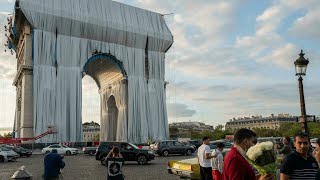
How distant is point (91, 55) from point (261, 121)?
131m

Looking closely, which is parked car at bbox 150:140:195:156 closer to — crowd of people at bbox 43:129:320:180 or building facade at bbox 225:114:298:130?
crowd of people at bbox 43:129:320:180

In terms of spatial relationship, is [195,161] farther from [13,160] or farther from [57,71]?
[57,71]

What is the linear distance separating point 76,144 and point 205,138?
119 feet

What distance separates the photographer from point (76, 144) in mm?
44594

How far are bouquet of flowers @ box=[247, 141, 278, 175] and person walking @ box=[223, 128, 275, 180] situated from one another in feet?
0.28

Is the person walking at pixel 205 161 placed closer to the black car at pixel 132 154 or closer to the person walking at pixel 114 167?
the person walking at pixel 114 167

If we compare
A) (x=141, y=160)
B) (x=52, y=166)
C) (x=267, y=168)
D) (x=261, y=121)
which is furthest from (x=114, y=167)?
(x=261, y=121)

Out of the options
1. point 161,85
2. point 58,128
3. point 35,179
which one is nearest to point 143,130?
point 161,85

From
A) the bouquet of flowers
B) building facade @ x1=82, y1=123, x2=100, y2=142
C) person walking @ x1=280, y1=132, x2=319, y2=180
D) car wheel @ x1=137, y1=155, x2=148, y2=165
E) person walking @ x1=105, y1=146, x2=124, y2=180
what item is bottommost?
car wheel @ x1=137, y1=155, x2=148, y2=165

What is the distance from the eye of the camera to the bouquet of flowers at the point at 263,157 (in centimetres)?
393

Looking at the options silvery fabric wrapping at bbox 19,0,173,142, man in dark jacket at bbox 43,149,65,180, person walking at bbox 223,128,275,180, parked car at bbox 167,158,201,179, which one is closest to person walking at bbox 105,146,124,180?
man in dark jacket at bbox 43,149,65,180

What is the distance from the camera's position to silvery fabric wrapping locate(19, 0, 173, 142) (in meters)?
44.9

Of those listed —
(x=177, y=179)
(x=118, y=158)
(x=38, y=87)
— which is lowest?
(x=177, y=179)

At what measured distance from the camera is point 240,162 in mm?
4164
